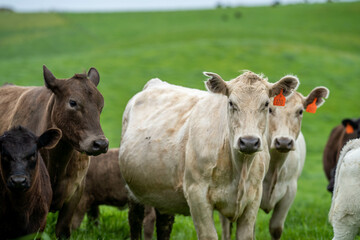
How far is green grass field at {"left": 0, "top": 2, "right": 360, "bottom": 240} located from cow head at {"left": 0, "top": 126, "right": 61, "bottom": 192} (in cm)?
206

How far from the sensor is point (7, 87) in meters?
8.10

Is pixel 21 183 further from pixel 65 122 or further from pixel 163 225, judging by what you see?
pixel 163 225

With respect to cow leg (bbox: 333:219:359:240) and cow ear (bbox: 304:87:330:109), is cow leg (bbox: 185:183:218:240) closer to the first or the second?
cow leg (bbox: 333:219:359:240)

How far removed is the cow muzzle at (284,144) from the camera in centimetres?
728

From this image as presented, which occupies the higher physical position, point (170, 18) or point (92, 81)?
point (92, 81)

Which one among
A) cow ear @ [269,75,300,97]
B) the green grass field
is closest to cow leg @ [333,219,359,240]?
cow ear @ [269,75,300,97]

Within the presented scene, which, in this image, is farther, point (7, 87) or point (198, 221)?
point (7, 87)

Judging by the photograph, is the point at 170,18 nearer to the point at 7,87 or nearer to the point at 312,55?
the point at 312,55

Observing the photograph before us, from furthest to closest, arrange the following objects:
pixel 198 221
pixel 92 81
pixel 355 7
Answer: pixel 355 7 → pixel 92 81 → pixel 198 221

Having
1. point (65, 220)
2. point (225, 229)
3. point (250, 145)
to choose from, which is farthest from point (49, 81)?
point (225, 229)

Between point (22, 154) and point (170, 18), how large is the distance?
57.5 m

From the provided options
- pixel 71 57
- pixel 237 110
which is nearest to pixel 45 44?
pixel 71 57

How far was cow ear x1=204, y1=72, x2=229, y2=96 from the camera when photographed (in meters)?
5.82

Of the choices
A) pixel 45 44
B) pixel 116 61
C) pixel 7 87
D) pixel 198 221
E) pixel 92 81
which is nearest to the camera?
pixel 198 221
